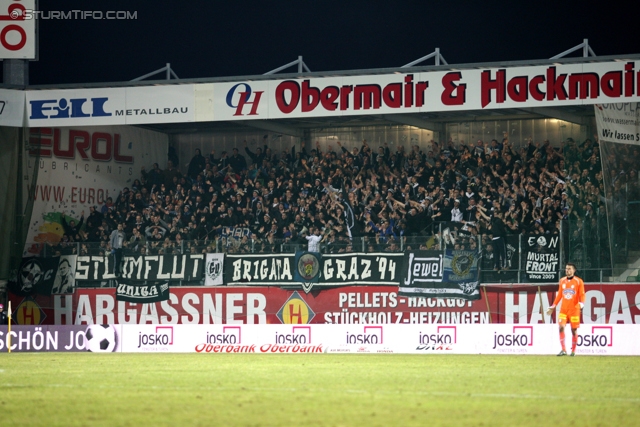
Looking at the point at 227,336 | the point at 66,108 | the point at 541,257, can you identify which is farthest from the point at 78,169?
the point at 541,257

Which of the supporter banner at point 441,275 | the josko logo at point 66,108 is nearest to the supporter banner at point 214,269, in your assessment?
the supporter banner at point 441,275

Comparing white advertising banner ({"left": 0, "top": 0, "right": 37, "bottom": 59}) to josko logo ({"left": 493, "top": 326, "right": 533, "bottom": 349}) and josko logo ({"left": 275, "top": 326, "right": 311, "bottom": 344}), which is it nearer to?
josko logo ({"left": 275, "top": 326, "right": 311, "bottom": 344})

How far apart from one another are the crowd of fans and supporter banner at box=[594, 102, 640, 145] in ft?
4.41

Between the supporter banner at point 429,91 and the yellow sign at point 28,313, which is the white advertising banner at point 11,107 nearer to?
the yellow sign at point 28,313

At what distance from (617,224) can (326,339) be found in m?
7.87

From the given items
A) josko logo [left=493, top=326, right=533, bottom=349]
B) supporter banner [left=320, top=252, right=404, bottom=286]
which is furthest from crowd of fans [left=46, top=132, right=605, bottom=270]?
josko logo [left=493, top=326, right=533, bottom=349]

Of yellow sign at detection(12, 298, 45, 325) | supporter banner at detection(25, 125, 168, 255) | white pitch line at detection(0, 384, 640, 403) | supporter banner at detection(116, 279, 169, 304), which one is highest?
supporter banner at detection(25, 125, 168, 255)

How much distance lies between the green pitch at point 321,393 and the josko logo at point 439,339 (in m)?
3.85

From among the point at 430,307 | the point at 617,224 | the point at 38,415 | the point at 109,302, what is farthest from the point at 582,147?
the point at 38,415

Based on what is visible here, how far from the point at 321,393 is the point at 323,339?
11872 millimetres

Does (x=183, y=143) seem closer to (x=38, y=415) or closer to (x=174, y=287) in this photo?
(x=174, y=287)

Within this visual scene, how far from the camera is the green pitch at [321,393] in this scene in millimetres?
10266

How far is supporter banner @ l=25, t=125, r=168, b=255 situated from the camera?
34.4 meters

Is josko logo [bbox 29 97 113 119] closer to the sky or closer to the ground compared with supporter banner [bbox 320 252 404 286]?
closer to the sky
